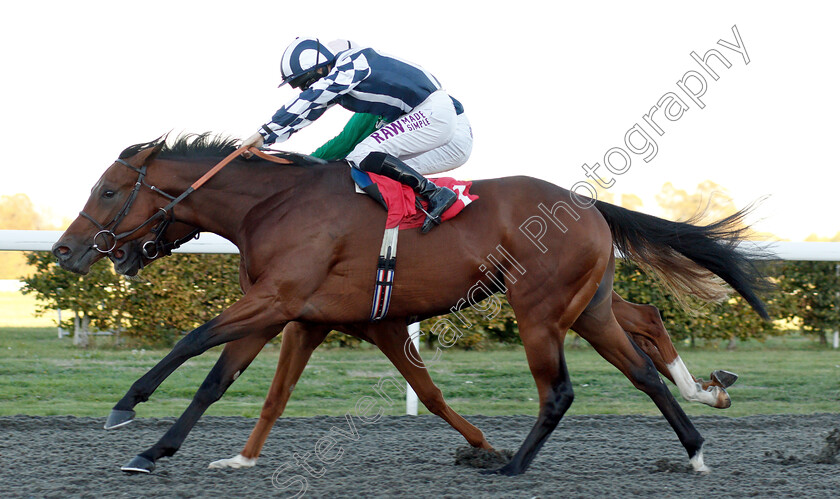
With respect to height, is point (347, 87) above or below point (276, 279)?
above

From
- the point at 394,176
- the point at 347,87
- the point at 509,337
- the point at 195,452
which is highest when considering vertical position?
the point at 347,87

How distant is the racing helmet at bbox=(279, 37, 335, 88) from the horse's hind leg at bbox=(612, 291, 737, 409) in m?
1.88

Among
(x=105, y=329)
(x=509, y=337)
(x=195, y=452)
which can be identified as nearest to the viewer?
(x=195, y=452)

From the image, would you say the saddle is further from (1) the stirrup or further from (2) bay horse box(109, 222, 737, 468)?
(2) bay horse box(109, 222, 737, 468)

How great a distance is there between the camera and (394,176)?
3436 mm

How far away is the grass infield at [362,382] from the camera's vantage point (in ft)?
17.3

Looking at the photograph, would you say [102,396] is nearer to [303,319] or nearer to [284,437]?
[284,437]

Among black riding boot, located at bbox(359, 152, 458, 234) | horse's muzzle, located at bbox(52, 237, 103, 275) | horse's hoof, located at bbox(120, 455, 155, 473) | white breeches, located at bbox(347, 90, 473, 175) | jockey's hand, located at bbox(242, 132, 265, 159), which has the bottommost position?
horse's hoof, located at bbox(120, 455, 155, 473)

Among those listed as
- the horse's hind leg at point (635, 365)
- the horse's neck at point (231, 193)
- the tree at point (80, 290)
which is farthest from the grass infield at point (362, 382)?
the horse's neck at point (231, 193)

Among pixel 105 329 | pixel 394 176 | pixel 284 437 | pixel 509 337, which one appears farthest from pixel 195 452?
pixel 509 337

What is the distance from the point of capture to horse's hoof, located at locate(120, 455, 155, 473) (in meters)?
3.16

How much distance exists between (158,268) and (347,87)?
13.6ft

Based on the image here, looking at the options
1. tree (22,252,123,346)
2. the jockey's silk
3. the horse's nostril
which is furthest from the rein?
tree (22,252,123,346)

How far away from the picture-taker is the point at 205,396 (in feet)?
10.9
